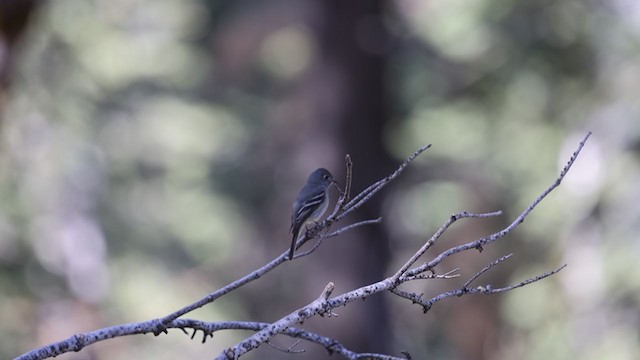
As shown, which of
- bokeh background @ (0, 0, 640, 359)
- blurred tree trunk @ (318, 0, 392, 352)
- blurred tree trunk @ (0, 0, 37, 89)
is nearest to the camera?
blurred tree trunk @ (0, 0, 37, 89)

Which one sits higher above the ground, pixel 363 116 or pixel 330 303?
pixel 363 116

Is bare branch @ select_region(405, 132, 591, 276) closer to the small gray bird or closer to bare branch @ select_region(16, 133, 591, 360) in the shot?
bare branch @ select_region(16, 133, 591, 360)

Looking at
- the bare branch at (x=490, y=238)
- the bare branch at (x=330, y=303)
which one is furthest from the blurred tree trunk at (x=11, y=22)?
the bare branch at (x=490, y=238)

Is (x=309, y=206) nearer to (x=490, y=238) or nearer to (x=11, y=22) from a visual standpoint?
(x=490, y=238)

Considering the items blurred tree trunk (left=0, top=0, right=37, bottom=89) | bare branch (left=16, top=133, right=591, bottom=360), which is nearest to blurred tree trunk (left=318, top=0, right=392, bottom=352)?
blurred tree trunk (left=0, top=0, right=37, bottom=89)

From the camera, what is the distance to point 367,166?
12.3 meters

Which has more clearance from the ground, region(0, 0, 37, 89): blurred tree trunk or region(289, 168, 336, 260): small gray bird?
region(0, 0, 37, 89): blurred tree trunk

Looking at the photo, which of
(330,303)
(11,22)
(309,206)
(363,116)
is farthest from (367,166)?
(330,303)

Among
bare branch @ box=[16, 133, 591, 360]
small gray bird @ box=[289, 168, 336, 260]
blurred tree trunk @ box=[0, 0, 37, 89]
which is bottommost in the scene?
bare branch @ box=[16, 133, 591, 360]

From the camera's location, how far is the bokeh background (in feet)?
42.6

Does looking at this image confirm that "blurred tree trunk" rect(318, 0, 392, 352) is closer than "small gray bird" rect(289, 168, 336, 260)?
No

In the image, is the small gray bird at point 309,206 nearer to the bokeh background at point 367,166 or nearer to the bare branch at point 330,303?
the bare branch at point 330,303

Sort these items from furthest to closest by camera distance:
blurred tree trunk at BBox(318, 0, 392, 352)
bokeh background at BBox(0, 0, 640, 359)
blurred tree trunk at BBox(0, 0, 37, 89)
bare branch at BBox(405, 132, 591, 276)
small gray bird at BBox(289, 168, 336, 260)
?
bokeh background at BBox(0, 0, 640, 359)
blurred tree trunk at BBox(318, 0, 392, 352)
blurred tree trunk at BBox(0, 0, 37, 89)
small gray bird at BBox(289, 168, 336, 260)
bare branch at BBox(405, 132, 591, 276)

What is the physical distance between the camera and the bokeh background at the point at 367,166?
511 inches
